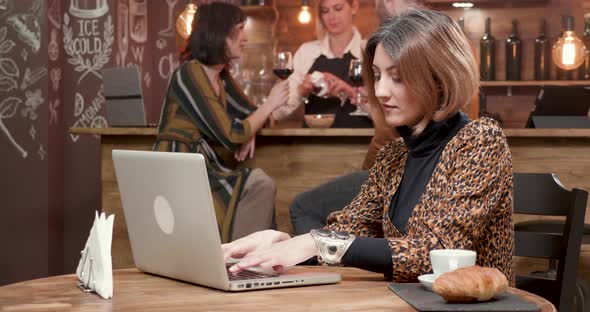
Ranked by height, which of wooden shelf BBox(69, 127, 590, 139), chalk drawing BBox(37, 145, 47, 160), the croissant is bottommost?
chalk drawing BBox(37, 145, 47, 160)

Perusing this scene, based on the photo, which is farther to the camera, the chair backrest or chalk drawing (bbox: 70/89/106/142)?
chalk drawing (bbox: 70/89/106/142)

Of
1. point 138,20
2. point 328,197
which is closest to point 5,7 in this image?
point 138,20

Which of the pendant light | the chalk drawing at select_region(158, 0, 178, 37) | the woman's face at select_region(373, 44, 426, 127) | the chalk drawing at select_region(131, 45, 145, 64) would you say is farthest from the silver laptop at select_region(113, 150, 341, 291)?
the pendant light

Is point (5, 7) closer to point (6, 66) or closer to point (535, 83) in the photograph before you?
point (6, 66)

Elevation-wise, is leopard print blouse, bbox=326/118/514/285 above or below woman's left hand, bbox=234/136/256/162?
above

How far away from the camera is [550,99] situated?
13.3 ft

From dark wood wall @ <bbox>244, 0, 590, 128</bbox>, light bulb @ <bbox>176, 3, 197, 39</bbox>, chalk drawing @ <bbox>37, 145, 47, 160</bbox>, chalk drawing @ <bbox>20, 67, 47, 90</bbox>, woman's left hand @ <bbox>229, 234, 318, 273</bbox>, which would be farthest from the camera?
dark wood wall @ <bbox>244, 0, 590, 128</bbox>

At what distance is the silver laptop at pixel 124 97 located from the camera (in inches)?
179

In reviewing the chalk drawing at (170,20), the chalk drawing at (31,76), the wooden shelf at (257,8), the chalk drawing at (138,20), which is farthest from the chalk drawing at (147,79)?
the chalk drawing at (31,76)

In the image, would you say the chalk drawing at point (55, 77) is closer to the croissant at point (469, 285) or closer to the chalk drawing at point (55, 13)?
the chalk drawing at point (55, 13)

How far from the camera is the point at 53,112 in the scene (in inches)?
221

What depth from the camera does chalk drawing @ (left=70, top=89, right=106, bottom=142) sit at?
5.80 metres

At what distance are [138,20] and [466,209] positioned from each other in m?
5.05

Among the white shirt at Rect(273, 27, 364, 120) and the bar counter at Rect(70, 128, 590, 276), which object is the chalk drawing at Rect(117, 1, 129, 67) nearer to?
the white shirt at Rect(273, 27, 364, 120)
